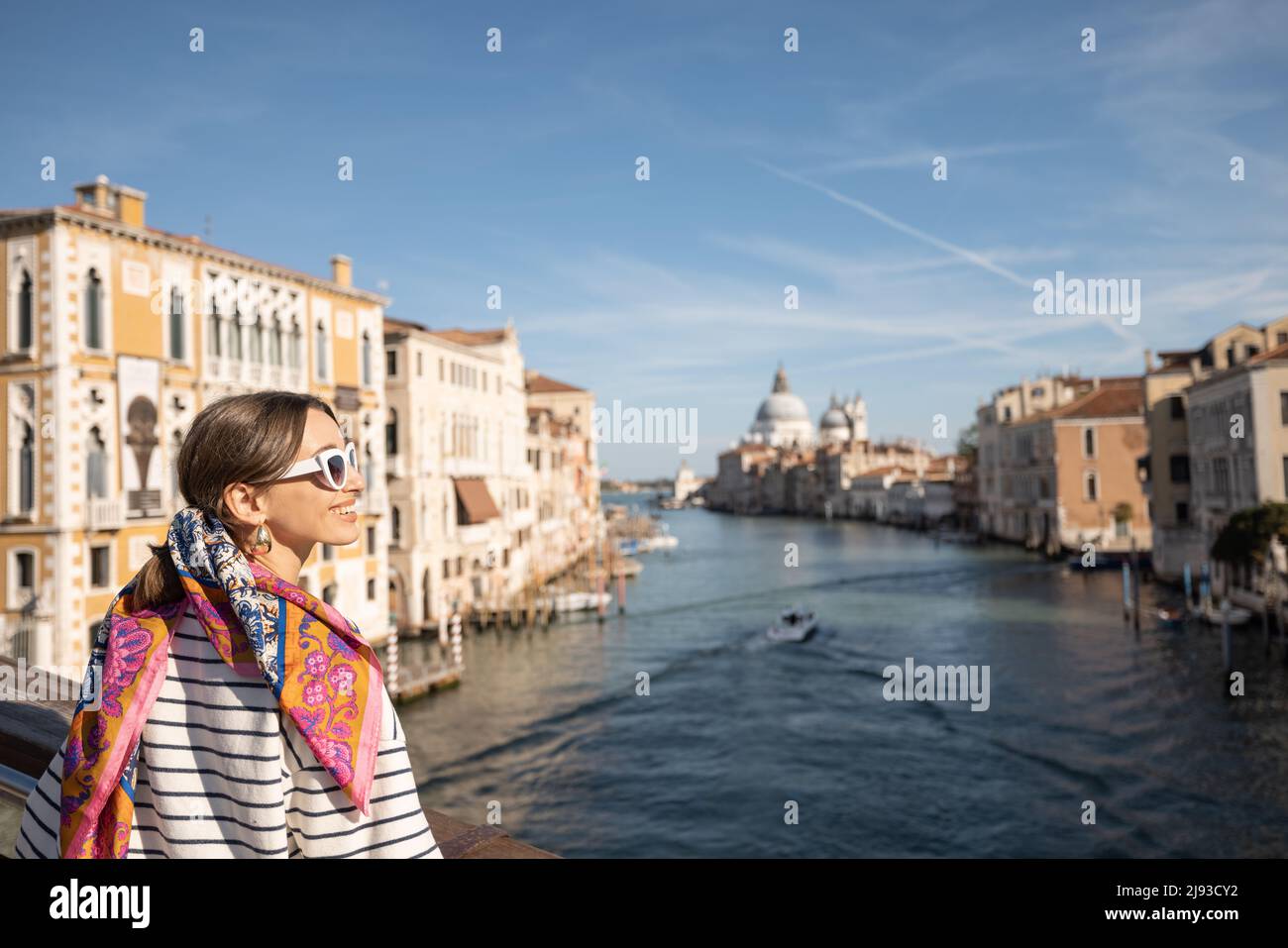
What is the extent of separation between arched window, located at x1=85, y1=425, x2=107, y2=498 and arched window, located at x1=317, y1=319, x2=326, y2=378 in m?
5.34

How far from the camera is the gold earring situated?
1.39 meters

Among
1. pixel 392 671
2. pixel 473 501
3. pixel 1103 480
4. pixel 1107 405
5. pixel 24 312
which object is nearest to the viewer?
pixel 24 312

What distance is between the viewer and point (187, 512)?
1.35 m

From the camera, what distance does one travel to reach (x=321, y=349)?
1923cm

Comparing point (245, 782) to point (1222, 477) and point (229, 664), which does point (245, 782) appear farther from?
point (1222, 477)

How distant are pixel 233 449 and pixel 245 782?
45 cm

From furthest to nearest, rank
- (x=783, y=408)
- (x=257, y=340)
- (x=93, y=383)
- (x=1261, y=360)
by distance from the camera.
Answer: (x=783, y=408) < (x=1261, y=360) < (x=257, y=340) < (x=93, y=383)

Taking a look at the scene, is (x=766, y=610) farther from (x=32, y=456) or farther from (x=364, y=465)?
(x=32, y=456)

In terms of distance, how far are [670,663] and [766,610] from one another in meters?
9.78

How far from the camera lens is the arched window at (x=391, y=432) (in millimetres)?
23797

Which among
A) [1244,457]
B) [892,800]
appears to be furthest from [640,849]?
[1244,457]

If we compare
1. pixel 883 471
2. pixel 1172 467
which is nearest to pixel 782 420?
pixel 883 471

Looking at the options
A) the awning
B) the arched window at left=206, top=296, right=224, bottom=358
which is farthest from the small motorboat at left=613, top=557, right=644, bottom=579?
the arched window at left=206, top=296, right=224, bottom=358
